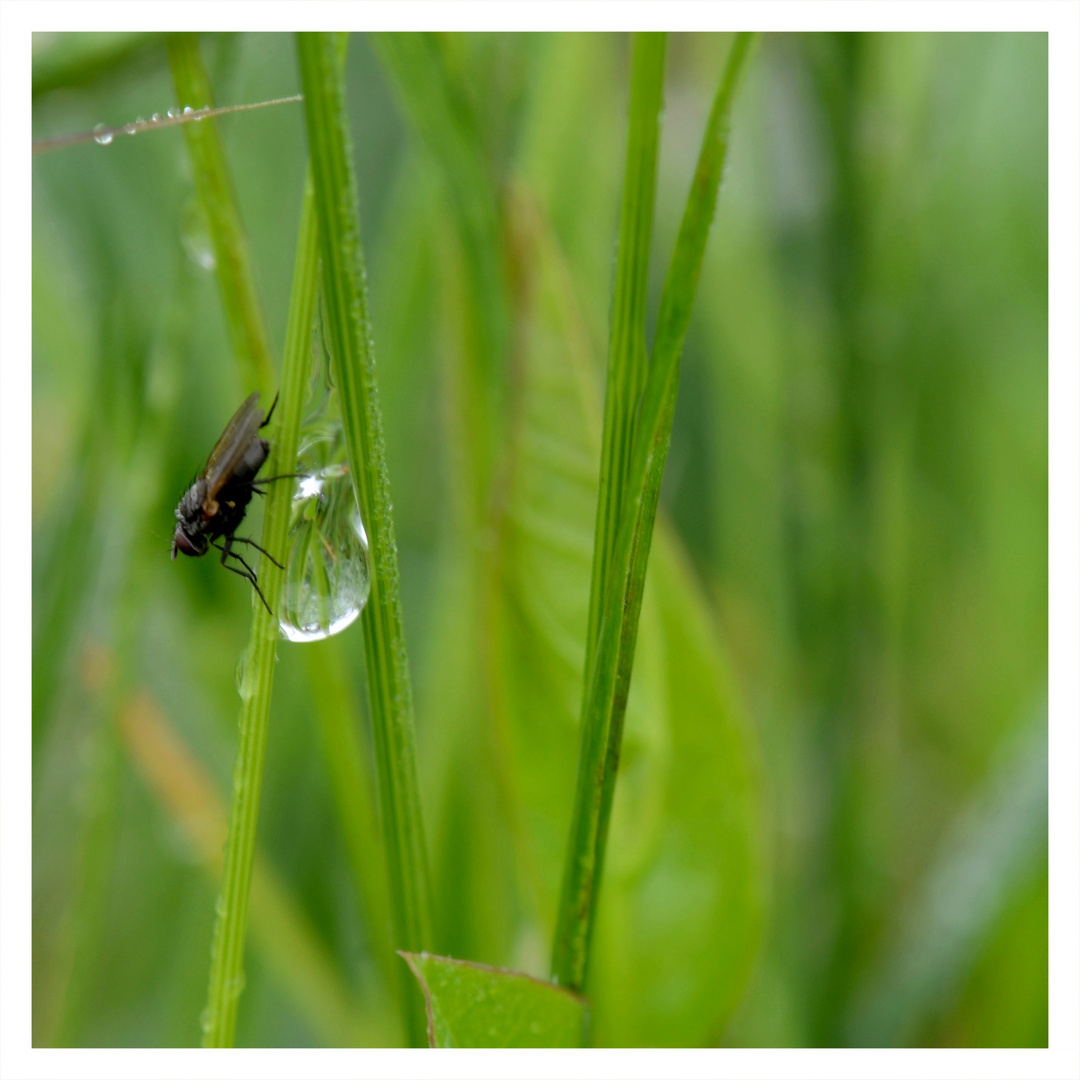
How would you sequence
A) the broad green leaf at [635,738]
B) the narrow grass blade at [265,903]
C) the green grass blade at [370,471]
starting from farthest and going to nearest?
the narrow grass blade at [265,903] < the broad green leaf at [635,738] < the green grass blade at [370,471]

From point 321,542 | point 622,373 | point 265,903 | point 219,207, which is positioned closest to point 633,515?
point 622,373

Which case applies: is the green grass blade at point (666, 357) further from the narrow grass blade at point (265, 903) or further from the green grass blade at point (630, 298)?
the narrow grass blade at point (265, 903)

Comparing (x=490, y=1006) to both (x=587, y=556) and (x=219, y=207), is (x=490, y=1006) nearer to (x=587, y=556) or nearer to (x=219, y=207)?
(x=587, y=556)

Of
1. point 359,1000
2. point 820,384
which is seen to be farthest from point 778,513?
point 359,1000

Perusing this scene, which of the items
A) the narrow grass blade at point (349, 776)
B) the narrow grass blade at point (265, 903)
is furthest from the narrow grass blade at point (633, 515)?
the narrow grass blade at point (265, 903)

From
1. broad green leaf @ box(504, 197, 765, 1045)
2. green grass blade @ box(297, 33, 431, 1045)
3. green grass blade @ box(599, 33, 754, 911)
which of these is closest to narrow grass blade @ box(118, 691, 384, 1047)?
broad green leaf @ box(504, 197, 765, 1045)
